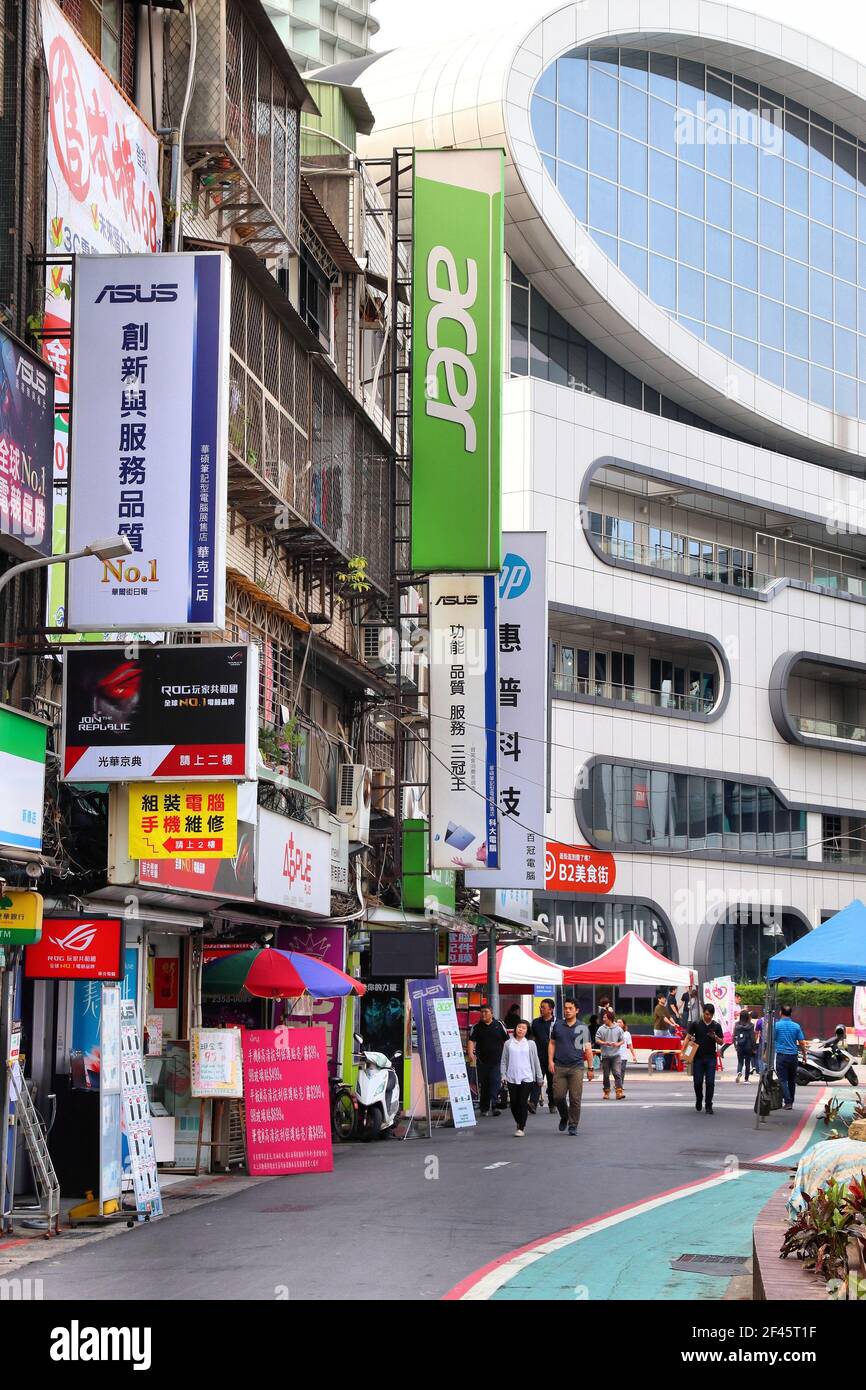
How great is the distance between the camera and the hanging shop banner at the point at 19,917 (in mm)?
13891

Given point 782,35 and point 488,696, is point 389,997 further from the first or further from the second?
point 782,35

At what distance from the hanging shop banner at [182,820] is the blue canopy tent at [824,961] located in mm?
12159

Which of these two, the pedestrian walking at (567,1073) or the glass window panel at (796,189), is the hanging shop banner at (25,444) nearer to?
the pedestrian walking at (567,1073)

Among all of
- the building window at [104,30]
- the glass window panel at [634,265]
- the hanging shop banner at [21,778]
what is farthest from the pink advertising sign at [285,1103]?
the glass window panel at [634,265]

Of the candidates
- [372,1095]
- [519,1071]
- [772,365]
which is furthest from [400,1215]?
[772,365]

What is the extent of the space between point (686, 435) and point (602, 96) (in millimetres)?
12338

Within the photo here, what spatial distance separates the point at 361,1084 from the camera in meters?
23.2

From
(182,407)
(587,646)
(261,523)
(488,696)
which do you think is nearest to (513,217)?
(587,646)

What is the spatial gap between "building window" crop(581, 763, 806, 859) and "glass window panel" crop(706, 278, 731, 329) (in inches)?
678

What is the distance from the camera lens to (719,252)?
67.8m

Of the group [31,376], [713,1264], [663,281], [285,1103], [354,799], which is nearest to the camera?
[713,1264]

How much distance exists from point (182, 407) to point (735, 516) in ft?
180

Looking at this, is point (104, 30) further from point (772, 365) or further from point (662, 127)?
point (772, 365)

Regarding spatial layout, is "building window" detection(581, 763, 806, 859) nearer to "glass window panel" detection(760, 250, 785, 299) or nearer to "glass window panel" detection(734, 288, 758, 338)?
"glass window panel" detection(734, 288, 758, 338)
